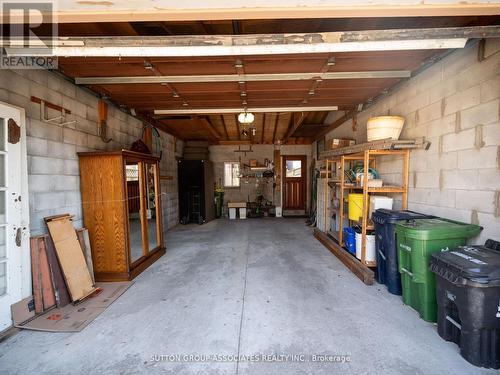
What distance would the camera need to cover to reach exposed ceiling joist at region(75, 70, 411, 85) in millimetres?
2832

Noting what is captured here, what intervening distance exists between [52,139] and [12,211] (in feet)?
3.05

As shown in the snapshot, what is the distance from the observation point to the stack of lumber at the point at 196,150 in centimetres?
784

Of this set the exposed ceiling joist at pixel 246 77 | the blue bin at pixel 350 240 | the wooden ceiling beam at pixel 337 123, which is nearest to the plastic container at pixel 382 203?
the blue bin at pixel 350 240

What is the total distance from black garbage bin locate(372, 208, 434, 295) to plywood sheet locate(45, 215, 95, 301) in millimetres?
3514

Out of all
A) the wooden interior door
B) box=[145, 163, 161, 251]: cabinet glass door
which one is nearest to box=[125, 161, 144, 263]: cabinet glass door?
box=[145, 163, 161, 251]: cabinet glass door

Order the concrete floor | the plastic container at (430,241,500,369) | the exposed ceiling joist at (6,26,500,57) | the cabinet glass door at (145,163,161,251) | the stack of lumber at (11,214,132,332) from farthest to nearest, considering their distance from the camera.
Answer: the cabinet glass door at (145,163,161,251), the stack of lumber at (11,214,132,332), the exposed ceiling joist at (6,26,500,57), the concrete floor, the plastic container at (430,241,500,369)

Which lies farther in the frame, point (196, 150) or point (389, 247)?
point (196, 150)

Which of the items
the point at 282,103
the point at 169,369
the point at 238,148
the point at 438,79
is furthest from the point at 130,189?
the point at 238,148

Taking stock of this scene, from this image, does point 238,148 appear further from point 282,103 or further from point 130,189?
point 130,189

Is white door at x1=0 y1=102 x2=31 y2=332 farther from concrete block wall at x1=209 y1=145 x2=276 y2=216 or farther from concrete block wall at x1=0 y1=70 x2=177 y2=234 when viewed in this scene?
concrete block wall at x1=209 y1=145 x2=276 y2=216

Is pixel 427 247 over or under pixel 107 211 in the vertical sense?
under

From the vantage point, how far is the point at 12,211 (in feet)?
7.04

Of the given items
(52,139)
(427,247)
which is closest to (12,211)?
(52,139)

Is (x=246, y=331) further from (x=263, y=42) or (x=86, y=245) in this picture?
(x=263, y=42)
